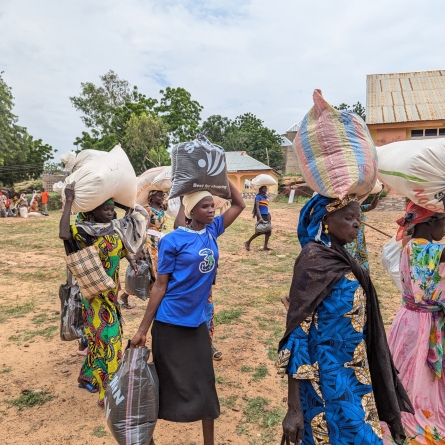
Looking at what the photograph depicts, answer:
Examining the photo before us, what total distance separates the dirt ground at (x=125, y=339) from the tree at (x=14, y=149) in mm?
23379

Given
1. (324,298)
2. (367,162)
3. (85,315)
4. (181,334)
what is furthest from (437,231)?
(85,315)

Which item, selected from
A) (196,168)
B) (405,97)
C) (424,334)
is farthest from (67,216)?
(405,97)

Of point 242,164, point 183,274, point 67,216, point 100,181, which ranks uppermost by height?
point 242,164

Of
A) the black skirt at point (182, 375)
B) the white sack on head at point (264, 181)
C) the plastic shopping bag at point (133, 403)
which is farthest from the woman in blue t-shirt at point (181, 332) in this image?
the white sack on head at point (264, 181)

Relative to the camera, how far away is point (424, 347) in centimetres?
243

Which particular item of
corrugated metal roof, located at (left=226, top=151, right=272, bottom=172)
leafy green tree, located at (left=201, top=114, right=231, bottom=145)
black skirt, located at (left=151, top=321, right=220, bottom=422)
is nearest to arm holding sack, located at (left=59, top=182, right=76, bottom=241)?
black skirt, located at (left=151, top=321, right=220, bottom=422)

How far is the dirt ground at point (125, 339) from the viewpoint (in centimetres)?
290

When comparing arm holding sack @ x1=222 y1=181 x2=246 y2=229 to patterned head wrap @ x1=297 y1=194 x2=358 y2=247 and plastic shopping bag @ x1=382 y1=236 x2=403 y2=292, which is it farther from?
plastic shopping bag @ x1=382 y1=236 x2=403 y2=292

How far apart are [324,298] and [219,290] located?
15.9 ft

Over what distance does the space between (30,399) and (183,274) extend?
2.09 metres

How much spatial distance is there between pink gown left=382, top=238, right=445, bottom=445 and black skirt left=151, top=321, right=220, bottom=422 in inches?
48.0

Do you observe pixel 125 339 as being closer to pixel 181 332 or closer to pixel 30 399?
pixel 30 399

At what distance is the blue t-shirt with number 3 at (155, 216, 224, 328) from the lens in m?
2.32

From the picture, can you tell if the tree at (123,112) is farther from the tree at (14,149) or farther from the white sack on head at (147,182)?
the white sack on head at (147,182)
